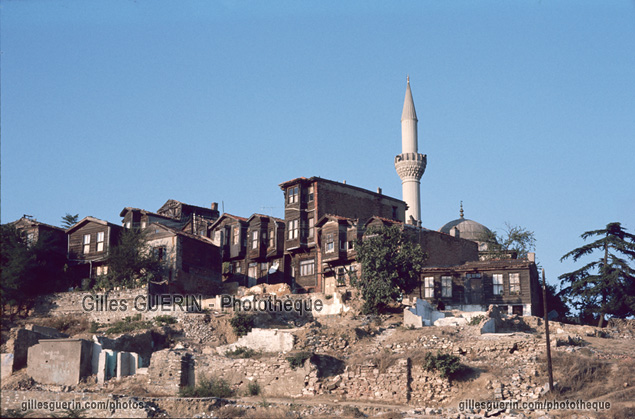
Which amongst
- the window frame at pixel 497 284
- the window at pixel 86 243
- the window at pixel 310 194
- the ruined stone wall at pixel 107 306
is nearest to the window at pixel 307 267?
the window at pixel 310 194

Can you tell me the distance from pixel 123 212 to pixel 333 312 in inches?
877

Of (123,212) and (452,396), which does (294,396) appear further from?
(123,212)

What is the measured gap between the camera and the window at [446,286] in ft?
182

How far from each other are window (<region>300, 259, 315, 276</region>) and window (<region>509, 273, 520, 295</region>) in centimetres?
1499

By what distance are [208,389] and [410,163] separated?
164 ft

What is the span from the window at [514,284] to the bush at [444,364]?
1812 cm

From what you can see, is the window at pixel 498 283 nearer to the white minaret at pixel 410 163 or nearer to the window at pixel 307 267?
the window at pixel 307 267

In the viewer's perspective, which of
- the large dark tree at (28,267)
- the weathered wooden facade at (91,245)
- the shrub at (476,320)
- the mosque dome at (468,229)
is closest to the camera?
the shrub at (476,320)

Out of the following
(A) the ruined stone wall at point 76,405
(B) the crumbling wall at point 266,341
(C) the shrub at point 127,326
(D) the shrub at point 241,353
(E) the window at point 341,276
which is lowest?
(A) the ruined stone wall at point 76,405

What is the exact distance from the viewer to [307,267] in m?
62.1

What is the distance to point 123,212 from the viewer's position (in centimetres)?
6506

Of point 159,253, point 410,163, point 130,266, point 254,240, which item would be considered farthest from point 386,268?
point 410,163

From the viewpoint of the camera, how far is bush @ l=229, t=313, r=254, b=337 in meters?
45.5

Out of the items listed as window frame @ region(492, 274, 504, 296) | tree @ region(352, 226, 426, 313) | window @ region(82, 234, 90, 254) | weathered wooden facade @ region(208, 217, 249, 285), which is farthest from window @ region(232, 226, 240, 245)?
window frame @ region(492, 274, 504, 296)
